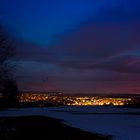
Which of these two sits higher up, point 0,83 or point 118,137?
point 0,83

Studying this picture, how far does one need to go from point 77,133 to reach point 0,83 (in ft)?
23.0

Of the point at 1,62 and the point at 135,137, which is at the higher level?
the point at 1,62

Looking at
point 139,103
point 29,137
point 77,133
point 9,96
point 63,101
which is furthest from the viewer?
point 63,101

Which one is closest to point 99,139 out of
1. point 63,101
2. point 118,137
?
point 118,137

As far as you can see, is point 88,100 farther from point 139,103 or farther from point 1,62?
point 1,62

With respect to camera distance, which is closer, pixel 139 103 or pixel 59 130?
pixel 59 130

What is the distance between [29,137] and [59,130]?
6.72 m

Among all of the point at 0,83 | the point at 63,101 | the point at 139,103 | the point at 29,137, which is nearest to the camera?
the point at 29,137

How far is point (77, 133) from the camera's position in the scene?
3088cm

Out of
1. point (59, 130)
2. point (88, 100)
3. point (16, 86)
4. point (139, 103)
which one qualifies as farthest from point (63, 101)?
point (59, 130)

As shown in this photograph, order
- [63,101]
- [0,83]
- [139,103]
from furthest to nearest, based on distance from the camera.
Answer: [63,101] < [139,103] < [0,83]

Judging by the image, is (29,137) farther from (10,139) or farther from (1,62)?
(1,62)

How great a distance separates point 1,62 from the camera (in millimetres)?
27266

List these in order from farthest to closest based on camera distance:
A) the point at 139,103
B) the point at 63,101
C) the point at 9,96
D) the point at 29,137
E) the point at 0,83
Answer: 1. the point at 63,101
2. the point at 139,103
3. the point at 9,96
4. the point at 0,83
5. the point at 29,137
